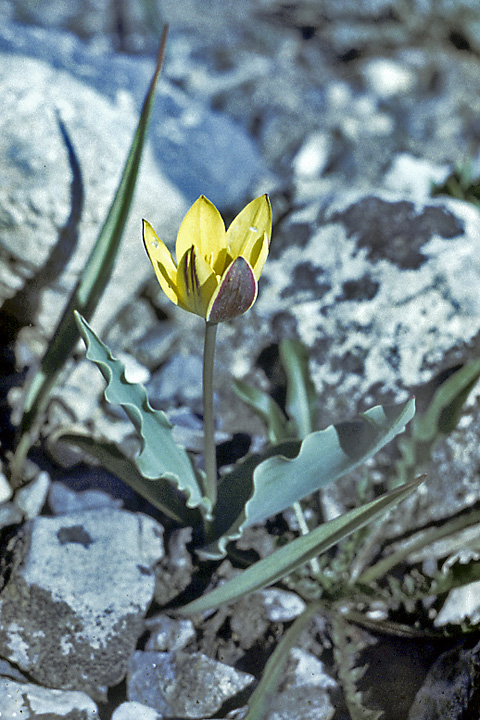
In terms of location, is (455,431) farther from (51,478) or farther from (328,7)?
(328,7)

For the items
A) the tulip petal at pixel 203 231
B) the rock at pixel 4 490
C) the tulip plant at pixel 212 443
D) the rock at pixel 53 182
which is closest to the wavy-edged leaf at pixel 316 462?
the tulip plant at pixel 212 443

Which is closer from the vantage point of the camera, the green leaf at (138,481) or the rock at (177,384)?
the green leaf at (138,481)

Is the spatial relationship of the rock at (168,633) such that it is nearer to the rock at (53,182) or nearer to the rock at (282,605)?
the rock at (282,605)

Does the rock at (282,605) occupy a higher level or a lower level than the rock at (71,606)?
lower

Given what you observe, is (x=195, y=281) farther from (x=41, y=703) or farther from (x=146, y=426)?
(x=41, y=703)

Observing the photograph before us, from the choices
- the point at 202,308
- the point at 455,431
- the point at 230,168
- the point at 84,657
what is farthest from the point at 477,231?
the point at 84,657

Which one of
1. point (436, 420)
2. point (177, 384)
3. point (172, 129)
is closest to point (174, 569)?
point (177, 384)

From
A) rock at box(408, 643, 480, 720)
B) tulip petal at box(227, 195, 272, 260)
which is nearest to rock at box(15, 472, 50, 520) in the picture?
tulip petal at box(227, 195, 272, 260)
